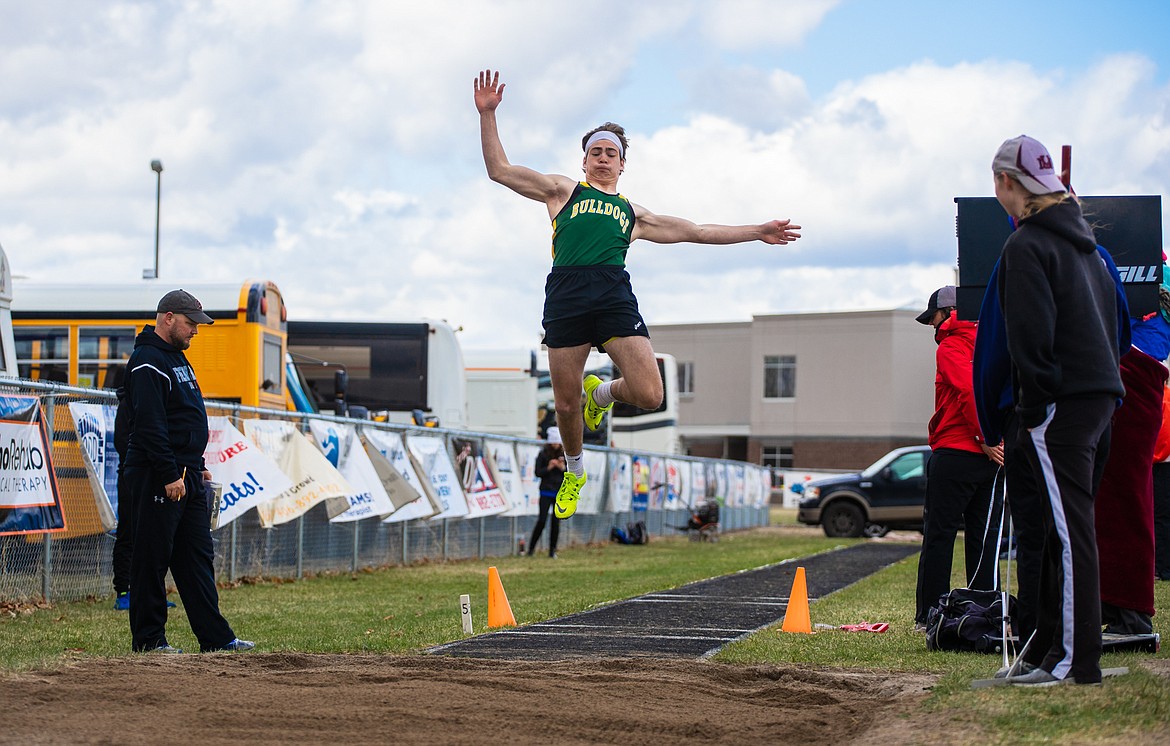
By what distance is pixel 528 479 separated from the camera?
22.5m

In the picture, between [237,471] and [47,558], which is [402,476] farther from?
[47,558]

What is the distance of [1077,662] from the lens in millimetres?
5668

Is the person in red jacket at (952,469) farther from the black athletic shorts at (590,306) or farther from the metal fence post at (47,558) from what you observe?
the metal fence post at (47,558)

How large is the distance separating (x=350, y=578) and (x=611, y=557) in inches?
256

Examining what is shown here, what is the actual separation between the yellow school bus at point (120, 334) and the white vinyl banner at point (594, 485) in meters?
6.07

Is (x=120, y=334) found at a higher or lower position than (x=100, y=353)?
higher

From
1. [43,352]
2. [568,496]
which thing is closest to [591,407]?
[568,496]

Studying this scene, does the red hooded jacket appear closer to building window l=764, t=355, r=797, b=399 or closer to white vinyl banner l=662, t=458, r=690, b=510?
white vinyl banner l=662, t=458, r=690, b=510

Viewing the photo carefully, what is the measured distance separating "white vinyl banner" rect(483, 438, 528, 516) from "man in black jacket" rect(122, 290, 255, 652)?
12358mm

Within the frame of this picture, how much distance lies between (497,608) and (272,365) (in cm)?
1271

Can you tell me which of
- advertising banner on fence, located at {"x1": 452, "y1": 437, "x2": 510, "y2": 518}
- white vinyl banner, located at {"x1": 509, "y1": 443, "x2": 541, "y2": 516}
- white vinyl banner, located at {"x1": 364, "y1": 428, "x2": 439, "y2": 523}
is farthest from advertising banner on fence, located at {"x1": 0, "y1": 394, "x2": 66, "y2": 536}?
white vinyl banner, located at {"x1": 509, "y1": 443, "x2": 541, "y2": 516}

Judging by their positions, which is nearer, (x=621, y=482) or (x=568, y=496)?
(x=568, y=496)

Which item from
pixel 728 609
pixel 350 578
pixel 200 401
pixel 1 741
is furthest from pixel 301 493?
pixel 1 741

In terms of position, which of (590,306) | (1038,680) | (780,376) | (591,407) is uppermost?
(780,376)
